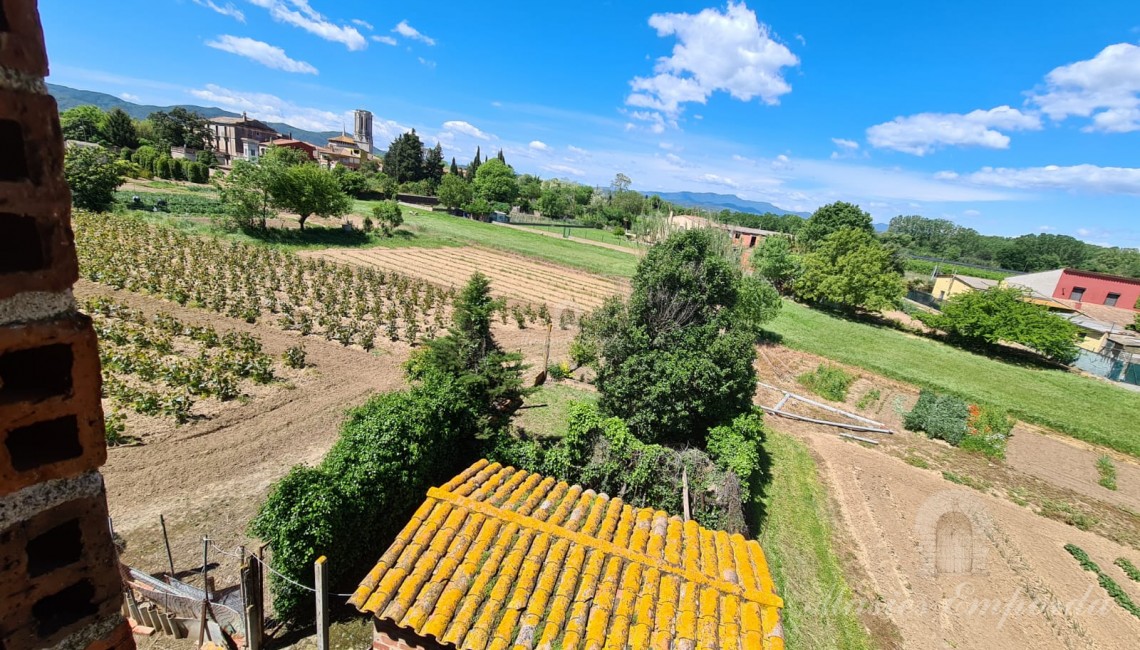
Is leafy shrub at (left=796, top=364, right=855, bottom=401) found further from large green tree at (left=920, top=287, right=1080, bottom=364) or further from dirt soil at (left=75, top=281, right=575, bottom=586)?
dirt soil at (left=75, top=281, right=575, bottom=586)

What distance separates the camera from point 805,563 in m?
10.7

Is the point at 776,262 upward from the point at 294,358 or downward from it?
upward


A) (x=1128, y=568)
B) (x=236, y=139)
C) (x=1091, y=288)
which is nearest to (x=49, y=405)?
(x=1128, y=568)

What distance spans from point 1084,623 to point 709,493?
26.2 ft

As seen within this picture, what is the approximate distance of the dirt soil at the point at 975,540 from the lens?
969 cm

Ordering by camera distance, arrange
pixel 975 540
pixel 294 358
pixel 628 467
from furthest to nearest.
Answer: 1. pixel 294 358
2. pixel 975 540
3. pixel 628 467

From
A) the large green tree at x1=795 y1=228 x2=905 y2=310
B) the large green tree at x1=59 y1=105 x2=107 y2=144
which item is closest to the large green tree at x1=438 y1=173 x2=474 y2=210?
the large green tree at x1=59 y1=105 x2=107 y2=144

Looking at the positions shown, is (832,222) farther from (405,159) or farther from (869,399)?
(405,159)

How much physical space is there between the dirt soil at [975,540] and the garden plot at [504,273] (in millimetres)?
18216

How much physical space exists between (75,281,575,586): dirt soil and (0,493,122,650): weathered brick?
6.73 metres

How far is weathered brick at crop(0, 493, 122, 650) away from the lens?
1.46 m

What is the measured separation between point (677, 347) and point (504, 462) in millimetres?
5613

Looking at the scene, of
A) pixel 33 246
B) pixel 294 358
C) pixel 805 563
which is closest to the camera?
pixel 33 246

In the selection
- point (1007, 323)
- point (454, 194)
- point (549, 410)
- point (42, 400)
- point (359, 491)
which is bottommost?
point (549, 410)
